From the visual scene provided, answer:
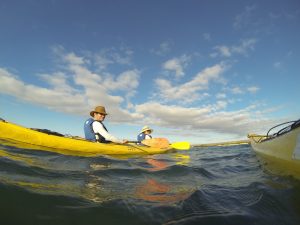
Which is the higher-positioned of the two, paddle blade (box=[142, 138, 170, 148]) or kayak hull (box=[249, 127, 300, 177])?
paddle blade (box=[142, 138, 170, 148])

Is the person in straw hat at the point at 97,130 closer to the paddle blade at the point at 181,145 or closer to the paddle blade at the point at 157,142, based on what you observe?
the paddle blade at the point at 157,142

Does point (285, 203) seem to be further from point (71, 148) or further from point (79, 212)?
point (71, 148)

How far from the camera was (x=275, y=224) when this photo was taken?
2420mm

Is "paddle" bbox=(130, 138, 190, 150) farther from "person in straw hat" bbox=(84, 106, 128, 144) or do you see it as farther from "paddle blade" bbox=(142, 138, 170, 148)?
"person in straw hat" bbox=(84, 106, 128, 144)

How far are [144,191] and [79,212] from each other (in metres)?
1.33

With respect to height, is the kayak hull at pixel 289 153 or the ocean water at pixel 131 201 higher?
the kayak hull at pixel 289 153

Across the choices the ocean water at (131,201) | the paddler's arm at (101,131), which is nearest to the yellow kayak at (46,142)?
the paddler's arm at (101,131)

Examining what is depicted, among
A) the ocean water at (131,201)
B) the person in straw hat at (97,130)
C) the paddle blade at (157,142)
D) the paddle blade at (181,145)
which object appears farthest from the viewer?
the paddle blade at (181,145)

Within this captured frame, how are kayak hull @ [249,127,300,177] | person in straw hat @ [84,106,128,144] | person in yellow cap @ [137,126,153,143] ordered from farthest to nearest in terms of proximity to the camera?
person in yellow cap @ [137,126,153,143]
person in straw hat @ [84,106,128,144]
kayak hull @ [249,127,300,177]

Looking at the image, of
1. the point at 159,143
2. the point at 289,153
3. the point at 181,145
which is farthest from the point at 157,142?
the point at 289,153

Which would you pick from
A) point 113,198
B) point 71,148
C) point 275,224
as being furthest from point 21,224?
point 71,148

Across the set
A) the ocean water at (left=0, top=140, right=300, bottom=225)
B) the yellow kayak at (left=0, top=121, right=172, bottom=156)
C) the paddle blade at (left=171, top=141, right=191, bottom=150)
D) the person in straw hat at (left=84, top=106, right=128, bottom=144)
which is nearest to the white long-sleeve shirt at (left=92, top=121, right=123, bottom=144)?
the person in straw hat at (left=84, top=106, right=128, bottom=144)

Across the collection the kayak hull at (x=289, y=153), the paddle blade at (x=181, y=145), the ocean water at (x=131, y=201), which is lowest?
the ocean water at (x=131, y=201)

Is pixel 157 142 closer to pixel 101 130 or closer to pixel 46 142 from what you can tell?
pixel 101 130
